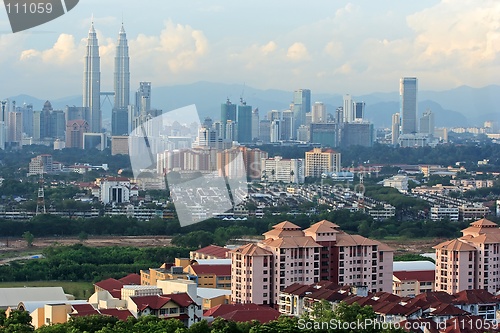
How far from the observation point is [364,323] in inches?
279

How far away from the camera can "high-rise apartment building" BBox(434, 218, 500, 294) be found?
9578 mm

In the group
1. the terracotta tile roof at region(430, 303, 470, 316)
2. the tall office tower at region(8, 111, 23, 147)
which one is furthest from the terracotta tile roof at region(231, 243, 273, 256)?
the tall office tower at region(8, 111, 23, 147)

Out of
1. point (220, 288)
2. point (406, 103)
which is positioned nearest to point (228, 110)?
point (406, 103)

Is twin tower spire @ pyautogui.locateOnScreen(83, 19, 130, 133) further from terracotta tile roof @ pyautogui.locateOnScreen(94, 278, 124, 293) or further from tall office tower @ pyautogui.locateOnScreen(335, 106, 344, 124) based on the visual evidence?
terracotta tile roof @ pyautogui.locateOnScreen(94, 278, 124, 293)

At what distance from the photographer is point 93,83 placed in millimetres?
47125

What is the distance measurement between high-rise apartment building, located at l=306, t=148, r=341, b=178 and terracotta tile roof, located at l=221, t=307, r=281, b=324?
2102 cm

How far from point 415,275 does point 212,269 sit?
170 centimetres

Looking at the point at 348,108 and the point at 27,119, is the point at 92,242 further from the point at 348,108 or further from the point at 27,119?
the point at 348,108

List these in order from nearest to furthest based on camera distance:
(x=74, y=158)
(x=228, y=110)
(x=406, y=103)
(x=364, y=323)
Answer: (x=364, y=323)
(x=74, y=158)
(x=228, y=110)
(x=406, y=103)

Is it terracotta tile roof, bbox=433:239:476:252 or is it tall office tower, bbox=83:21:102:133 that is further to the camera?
tall office tower, bbox=83:21:102:133

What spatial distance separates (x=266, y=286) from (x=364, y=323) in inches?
83.5

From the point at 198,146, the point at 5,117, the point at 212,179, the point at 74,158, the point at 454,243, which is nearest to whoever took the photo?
the point at 454,243

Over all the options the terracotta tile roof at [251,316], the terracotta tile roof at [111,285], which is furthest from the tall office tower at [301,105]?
Answer: the terracotta tile roof at [251,316]

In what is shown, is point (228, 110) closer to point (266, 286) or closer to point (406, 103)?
point (406, 103)
